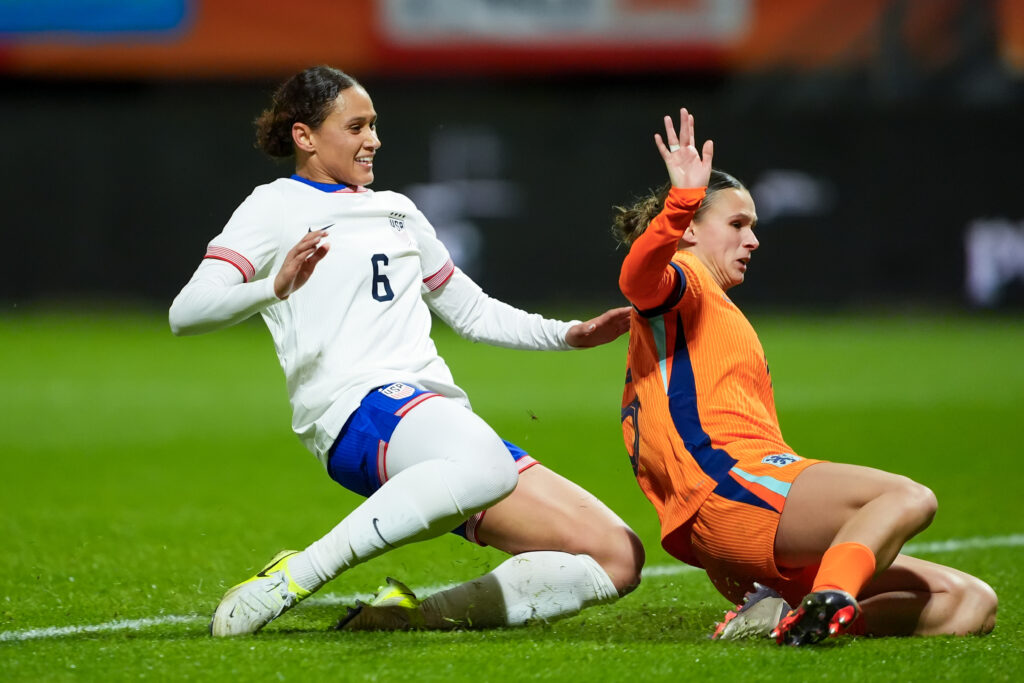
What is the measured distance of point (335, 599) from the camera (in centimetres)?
453

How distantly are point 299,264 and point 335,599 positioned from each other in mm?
1451

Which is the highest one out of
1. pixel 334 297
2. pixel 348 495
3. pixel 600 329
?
pixel 334 297

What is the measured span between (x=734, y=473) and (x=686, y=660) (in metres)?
0.50

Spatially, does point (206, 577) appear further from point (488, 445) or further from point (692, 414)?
point (692, 414)

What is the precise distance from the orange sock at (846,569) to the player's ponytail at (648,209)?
3.16 ft

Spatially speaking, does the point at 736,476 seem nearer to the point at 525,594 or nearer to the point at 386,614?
the point at 525,594

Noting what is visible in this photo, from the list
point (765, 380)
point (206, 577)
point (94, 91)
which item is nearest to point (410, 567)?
point (206, 577)

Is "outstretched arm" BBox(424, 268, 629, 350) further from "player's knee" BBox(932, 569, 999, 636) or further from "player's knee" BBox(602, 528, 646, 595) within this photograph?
"player's knee" BBox(932, 569, 999, 636)

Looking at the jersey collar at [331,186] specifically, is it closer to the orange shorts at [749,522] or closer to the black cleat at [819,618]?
the orange shorts at [749,522]

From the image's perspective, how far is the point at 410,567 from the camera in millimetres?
5039

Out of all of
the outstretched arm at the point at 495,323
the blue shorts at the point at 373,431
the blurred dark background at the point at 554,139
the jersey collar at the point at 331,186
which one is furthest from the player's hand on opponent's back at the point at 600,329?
the blurred dark background at the point at 554,139

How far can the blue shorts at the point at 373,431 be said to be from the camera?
3736 millimetres

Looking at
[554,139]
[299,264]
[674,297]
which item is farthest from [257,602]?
[554,139]

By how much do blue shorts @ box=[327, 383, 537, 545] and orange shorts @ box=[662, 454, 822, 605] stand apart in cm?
55
